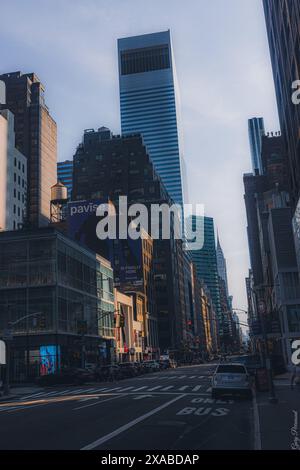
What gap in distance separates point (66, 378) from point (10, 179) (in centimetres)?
7404

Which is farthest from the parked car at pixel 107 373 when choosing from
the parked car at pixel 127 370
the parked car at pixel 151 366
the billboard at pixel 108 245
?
the billboard at pixel 108 245

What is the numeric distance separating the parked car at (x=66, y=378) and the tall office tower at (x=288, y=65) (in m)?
25.7

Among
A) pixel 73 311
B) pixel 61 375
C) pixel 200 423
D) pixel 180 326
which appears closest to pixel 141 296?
pixel 180 326

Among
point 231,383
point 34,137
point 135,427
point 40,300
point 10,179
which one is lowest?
point 135,427

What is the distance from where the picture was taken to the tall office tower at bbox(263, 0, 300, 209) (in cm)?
3772

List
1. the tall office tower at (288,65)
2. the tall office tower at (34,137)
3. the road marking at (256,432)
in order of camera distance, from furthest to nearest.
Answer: the tall office tower at (34,137)
the tall office tower at (288,65)
the road marking at (256,432)

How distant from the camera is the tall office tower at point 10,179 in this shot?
106m

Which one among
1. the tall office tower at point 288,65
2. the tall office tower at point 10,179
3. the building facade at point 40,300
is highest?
the tall office tower at point 10,179

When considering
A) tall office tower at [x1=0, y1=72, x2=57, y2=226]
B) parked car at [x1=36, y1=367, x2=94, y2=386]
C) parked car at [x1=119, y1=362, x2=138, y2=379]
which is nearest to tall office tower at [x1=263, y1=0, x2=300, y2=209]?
parked car at [x1=36, y1=367, x2=94, y2=386]

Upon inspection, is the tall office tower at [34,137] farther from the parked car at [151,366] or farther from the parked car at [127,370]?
the parked car at [127,370]

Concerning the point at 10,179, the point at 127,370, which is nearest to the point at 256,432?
the point at 127,370

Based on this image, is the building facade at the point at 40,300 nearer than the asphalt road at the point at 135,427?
No

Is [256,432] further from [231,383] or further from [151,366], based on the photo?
[151,366]

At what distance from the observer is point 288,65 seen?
42.0m
